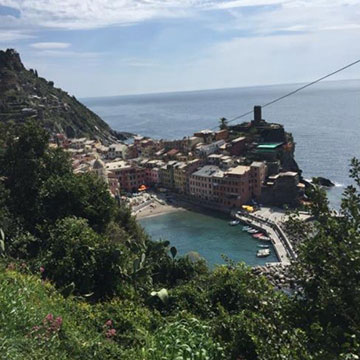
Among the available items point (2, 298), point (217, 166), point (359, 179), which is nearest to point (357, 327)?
point (359, 179)

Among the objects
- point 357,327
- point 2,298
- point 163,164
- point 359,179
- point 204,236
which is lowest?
point 204,236

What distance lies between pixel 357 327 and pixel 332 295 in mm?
381

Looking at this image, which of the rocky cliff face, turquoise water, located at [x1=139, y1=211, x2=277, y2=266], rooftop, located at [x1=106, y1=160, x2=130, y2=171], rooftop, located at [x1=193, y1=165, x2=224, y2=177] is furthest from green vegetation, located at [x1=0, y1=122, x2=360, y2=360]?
the rocky cliff face

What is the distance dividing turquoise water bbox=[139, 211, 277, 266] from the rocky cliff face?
3033cm

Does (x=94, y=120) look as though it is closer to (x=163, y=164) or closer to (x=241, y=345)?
(x=163, y=164)

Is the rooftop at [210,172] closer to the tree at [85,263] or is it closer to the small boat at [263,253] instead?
the small boat at [263,253]

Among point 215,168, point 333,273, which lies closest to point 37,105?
point 215,168

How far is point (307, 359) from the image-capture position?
3801 millimetres

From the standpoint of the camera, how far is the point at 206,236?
102 feet

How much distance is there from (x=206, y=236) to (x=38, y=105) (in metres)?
44.1

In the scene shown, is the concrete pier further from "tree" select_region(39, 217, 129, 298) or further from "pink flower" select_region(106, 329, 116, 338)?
"pink flower" select_region(106, 329, 116, 338)

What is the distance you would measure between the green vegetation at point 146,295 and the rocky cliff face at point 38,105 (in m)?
44.7

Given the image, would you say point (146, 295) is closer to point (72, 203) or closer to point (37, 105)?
point (72, 203)

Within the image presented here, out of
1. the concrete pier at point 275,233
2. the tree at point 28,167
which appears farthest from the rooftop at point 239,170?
the tree at point 28,167
